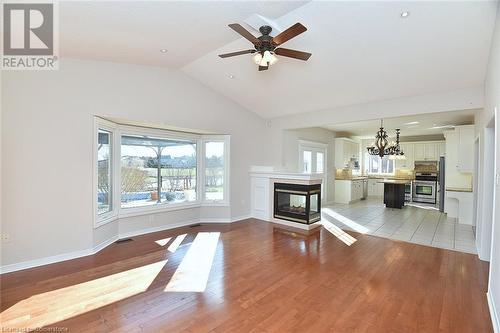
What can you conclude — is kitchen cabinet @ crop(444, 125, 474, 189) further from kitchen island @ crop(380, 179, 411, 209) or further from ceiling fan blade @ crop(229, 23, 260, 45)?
ceiling fan blade @ crop(229, 23, 260, 45)

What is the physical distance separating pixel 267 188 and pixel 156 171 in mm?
2733

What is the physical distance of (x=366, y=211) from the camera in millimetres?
7410

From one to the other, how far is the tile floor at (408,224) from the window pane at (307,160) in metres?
1.44

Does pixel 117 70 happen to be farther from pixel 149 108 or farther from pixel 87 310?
pixel 87 310

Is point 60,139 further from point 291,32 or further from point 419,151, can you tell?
point 419,151

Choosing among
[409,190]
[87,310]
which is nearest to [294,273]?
[87,310]

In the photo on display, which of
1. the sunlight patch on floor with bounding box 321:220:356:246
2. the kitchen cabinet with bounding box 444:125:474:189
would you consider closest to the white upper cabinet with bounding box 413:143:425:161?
the kitchen cabinet with bounding box 444:125:474:189

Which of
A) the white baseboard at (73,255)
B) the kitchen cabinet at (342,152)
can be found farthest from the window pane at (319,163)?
the white baseboard at (73,255)

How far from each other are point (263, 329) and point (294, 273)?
1.18 meters

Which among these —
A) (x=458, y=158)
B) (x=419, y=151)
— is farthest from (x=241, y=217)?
(x=419, y=151)

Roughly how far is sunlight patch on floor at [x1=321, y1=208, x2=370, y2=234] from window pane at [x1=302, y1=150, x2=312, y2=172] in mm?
1433

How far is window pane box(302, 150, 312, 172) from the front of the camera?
764 cm

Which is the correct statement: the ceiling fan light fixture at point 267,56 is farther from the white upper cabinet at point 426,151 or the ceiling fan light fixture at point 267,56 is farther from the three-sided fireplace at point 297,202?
the white upper cabinet at point 426,151

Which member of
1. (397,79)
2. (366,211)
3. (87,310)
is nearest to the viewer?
(87,310)
